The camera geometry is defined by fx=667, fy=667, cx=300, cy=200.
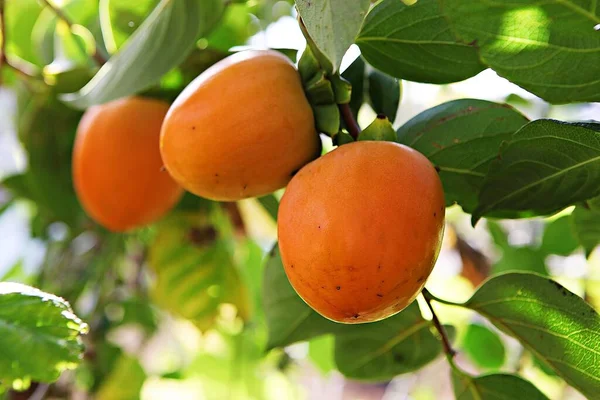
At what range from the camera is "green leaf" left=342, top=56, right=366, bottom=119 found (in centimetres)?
63

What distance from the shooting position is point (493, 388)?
1.96 ft

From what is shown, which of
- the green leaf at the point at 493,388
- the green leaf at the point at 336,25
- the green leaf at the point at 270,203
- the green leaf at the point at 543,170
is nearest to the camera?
the green leaf at the point at 336,25

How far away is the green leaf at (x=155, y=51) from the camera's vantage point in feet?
2.15

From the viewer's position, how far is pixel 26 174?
1.07 meters

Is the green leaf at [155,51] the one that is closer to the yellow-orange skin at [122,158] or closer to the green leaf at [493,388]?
the yellow-orange skin at [122,158]

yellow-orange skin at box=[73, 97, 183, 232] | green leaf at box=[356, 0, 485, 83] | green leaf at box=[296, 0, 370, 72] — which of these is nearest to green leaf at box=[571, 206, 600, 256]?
green leaf at box=[356, 0, 485, 83]

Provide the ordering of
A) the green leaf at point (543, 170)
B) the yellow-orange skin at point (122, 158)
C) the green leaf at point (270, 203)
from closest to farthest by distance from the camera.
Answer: the green leaf at point (543, 170) → the green leaf at point (270, 203) → the yellow-orange skin at point (122, 158)

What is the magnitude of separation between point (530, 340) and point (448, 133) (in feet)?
0.60

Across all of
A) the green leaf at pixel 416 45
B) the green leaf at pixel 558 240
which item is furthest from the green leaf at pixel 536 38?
the green leaf at pixel 558 240

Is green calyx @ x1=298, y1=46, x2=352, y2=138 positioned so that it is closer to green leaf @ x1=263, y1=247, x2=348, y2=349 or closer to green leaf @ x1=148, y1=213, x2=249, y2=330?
green leaf @ x1=263, y1=247, x2=348, y2=349

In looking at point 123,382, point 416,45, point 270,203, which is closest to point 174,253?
point 123,382

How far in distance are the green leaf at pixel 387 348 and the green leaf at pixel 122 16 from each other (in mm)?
488

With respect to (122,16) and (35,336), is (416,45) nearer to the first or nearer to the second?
(35,336)

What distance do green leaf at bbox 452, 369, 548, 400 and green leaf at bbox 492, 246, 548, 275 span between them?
1.10ft
